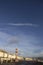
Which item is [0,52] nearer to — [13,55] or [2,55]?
[2,55]

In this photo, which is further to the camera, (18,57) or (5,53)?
(18,57)

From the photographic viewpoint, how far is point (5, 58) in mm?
19234

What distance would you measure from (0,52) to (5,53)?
2.89 ft

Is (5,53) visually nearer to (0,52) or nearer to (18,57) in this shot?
(0,52)

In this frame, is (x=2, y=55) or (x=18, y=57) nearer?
(x=2, y=55)

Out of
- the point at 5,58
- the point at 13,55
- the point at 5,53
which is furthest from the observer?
the point at 13,55

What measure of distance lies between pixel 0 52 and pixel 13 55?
2.43 m

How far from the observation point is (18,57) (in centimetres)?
2277

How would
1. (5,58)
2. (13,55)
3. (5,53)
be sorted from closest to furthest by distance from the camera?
(5,58) → (5,53) → (13,55)

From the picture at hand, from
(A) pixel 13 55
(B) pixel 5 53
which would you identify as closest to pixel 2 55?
(B) pixel 5 53

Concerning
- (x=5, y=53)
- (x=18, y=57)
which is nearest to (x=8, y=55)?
(x=5, y=53)

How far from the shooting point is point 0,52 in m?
20.9

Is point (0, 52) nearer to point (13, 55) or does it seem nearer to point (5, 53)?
point (5, 53)

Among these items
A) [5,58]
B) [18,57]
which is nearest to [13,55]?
[18,57]
